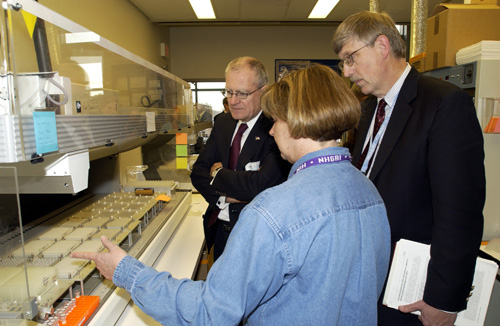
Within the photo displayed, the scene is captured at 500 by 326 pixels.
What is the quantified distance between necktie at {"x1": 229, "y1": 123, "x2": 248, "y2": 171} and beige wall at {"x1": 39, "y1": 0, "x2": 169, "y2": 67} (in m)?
2.30

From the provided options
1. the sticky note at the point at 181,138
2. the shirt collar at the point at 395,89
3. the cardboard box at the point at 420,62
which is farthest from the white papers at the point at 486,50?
the sticky note at the point at 181,138

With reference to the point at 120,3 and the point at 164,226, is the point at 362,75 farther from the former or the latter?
the point at 120,3

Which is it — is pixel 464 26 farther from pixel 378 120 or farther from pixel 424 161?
pixel 424 161

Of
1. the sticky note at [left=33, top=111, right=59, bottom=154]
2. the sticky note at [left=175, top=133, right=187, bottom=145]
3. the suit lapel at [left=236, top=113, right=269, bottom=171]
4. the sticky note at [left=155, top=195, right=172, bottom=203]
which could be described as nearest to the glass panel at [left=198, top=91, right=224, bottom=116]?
the sticky note at [left=175, top=133, right=187, bottom=145]

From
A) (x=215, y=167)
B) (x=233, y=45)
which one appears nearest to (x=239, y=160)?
(x=215, y=167)

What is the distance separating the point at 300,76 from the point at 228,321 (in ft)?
2.01

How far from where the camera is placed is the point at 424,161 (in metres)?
1.18

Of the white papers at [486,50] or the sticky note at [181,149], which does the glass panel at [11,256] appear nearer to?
the sticky note at [181,149]

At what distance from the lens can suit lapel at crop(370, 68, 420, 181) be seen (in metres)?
1.25

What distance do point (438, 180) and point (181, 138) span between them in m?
Answer: 2.17

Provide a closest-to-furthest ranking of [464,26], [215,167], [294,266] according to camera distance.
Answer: [294,266] → [215,167] → [464,26]

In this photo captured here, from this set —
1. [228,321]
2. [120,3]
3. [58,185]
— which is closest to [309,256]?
[228,321]

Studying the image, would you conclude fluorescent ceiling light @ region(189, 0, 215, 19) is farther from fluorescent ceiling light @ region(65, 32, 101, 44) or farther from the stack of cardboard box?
fluorescent ceiling light @ region(65, 32, 101, 44)

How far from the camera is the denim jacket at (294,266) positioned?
29.8 inches
